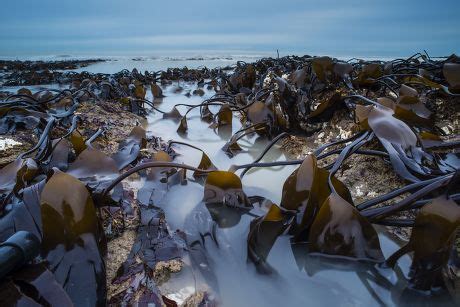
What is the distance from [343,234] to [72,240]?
51 centimetres

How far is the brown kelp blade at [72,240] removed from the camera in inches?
20.3

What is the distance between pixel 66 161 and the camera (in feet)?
3.22

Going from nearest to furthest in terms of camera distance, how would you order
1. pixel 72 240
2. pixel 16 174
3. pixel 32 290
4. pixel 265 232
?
pixel 32 290 → pixel 72 240 → pixel 265 232 → pixel 16 174

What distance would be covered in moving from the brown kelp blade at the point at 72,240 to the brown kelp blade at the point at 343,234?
412 mm

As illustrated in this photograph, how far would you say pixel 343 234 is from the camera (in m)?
0.62

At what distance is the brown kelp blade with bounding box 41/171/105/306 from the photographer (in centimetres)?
52

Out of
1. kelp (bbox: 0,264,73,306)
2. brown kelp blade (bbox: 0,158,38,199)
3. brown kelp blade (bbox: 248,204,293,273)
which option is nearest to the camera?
kelp (bbox: 0,264,73,306)

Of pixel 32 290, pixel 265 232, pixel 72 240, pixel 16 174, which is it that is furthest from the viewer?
pixel 16 174

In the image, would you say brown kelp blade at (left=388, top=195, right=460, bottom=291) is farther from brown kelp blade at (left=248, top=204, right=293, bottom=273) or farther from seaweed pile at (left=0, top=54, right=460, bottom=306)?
brown kelp blade at (left=248, top=204, right=293, bottom=273)

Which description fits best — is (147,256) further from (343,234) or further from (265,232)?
(343,234)

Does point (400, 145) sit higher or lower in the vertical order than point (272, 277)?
higher

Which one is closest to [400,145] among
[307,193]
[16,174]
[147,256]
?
[307,193]

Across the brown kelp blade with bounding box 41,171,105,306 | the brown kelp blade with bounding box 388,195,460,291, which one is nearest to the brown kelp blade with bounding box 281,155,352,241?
the brown kelp blade with bounding box 388,195,460,291

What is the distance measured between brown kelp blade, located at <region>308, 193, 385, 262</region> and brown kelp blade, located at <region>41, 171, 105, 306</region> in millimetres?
412
